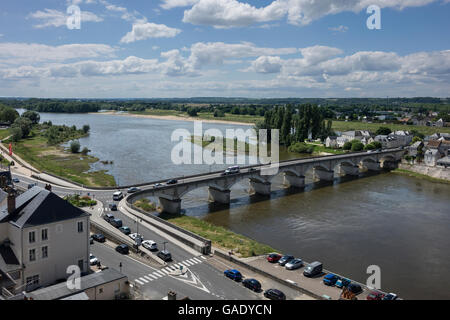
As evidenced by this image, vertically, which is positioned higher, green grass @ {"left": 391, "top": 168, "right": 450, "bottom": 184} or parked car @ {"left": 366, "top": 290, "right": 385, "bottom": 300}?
green grass @ {"left": 391, "top": 168, "right": 450, "bottom": 184}

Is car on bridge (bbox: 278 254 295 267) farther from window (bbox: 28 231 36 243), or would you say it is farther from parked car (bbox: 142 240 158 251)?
window (bbox: 28 231 36 243)

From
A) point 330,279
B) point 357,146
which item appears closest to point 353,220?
point 330,279

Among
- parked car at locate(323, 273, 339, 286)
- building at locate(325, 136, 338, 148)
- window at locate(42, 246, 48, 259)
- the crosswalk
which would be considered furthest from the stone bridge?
parked car at locate(323, 273, 339, 286)

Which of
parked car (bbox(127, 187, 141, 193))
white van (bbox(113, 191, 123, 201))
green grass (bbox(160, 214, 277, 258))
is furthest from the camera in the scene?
parked car (bbox(127, 187, 141, 193))

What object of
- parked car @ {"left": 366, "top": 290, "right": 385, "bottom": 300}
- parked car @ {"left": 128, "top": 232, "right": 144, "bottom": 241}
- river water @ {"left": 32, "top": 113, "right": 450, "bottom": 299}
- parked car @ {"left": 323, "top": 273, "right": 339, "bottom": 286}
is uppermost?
parked car @ {"left": 128, "top": 232, "right": 144, "bottom": 241}

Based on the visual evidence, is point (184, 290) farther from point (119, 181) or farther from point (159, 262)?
point (119, 181)

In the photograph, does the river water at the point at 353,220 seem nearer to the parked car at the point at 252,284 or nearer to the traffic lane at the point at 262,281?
the traffic lane at the point at 262,281
